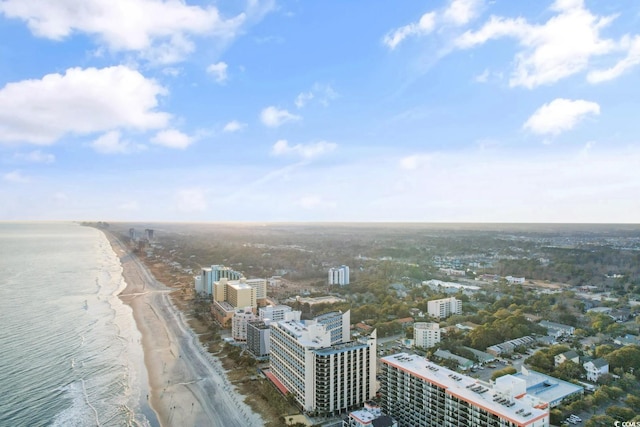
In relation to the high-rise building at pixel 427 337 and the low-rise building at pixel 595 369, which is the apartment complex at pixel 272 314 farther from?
the low-rise building at pixel 595 369

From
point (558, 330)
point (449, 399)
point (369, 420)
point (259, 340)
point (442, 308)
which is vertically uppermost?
point (449, 399)

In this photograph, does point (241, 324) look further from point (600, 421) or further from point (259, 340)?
point (600, 421)

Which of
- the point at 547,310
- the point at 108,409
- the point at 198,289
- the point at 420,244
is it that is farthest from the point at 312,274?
the point at 420,244

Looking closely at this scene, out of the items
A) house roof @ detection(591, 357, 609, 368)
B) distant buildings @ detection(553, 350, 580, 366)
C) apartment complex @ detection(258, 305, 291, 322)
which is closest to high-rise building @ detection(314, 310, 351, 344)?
apartment complex @ detection(258, 305, 291, 322)

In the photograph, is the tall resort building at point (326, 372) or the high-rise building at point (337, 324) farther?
the high-rise building at point (337, 324)

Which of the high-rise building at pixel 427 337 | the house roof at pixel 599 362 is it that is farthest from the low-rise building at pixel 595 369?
→ the high-rise building at pixel 427 337

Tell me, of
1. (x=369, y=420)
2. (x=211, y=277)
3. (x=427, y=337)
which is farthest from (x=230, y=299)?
(x=369, y=420)
